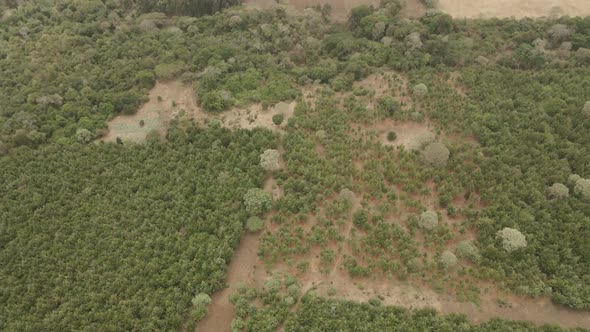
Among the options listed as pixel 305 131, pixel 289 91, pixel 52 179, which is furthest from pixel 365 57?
pixel 52 179

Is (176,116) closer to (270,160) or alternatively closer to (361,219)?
(270,160)

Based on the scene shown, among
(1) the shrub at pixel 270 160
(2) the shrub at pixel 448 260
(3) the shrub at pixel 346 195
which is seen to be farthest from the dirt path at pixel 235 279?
(2) the shrub at pixel 448 260

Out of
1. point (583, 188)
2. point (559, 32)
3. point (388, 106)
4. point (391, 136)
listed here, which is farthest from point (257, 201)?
point (559, 32)

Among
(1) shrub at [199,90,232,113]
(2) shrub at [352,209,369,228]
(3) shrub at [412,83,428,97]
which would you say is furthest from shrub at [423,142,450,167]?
(1) shrub at [199,90,232,113]

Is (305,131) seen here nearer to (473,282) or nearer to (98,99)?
(473,282)

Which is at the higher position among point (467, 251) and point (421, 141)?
point (421, 141)

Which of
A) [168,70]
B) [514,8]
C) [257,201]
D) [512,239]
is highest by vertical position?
[514,8]

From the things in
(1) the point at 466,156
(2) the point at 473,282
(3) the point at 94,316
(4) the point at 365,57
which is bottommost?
(3) the point at 94,316
